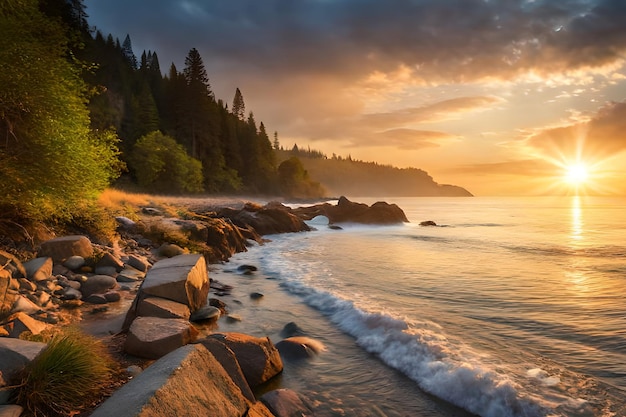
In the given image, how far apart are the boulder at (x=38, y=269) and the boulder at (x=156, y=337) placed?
12.4 feet

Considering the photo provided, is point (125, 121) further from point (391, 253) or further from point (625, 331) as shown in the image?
point (625, 331)

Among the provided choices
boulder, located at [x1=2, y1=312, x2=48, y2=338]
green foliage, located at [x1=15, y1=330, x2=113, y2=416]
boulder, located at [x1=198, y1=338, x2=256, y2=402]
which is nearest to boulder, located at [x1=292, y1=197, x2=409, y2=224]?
boulder, located at [x1=2, y1=312, x2=48, y2=338]

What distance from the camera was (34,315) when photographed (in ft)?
23.2

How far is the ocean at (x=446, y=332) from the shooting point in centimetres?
553

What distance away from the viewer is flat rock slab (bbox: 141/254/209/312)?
27.1 ft

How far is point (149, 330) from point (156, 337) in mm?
320

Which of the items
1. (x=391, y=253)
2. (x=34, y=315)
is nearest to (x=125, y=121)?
(x=391, y=253)

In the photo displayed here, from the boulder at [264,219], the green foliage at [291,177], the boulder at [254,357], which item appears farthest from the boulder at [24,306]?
the green foliage at [291,177]

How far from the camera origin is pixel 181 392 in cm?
355

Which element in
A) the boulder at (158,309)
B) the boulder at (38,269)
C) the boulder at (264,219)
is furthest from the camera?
the boulder at (264,219)

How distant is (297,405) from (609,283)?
15.2 meters

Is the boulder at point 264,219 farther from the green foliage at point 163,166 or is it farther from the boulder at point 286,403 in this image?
the green foliage at point 163,166

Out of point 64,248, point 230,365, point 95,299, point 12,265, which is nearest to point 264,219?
point 64,248

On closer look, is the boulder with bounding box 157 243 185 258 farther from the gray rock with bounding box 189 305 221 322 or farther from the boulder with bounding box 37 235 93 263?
the gray rock with bounding box 189 305 221 322
